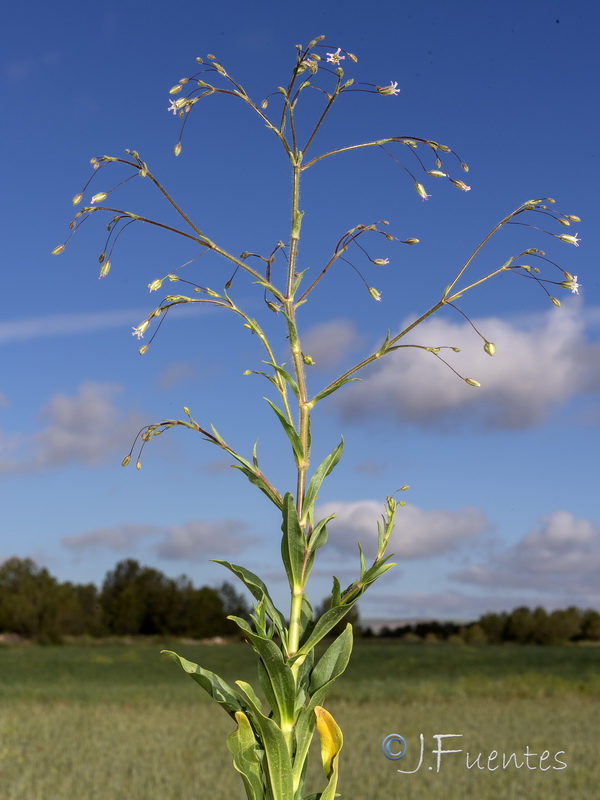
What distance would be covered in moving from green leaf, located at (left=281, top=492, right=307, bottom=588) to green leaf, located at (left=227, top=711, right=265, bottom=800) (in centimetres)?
40

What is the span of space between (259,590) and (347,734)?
1470cm

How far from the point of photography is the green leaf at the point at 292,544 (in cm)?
183

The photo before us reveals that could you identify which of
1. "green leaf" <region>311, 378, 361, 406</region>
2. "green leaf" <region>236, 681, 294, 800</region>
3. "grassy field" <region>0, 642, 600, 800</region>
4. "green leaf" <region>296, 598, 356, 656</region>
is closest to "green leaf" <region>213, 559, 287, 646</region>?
"green leaf" <region>296, 598, 356, 656</region>

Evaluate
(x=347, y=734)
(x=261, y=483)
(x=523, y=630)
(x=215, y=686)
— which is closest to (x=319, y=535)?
(x=261, y=483)

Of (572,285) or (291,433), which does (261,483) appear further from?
(572,285)

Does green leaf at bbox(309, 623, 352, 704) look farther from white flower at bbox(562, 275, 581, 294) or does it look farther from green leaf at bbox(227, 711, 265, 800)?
white flower at bbox(562, 275, 581, 294)

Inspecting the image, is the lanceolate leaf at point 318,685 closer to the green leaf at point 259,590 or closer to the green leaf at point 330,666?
the green leaf at point 330,666

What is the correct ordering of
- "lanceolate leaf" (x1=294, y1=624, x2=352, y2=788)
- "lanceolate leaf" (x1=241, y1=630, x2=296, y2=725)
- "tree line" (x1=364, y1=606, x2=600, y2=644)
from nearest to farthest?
"lanceolate leaf" (x1=241, y1=630, x2=296, y2=725), "lanceolate leaf" (x1=294, y1=624, x2=352, y2=788), "tree line" (x1=364, y1=606, x2=600, y2=644)

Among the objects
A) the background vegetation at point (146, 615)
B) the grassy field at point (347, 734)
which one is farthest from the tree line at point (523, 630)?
the grassy field at point (347, 734)

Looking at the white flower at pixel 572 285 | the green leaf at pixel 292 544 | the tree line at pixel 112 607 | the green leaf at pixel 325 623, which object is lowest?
the tree line at pixel 112 607

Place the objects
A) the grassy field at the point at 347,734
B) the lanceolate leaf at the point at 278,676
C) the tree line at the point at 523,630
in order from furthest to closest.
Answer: the tree line at the point at 523,630 → the grassy field at the point at 347,734 → the lanceolate leaf at the point at 278,676

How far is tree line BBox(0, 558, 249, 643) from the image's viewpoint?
2314 inches

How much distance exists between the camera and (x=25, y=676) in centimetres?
2744

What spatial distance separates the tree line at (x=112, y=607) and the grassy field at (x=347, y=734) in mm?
32215
